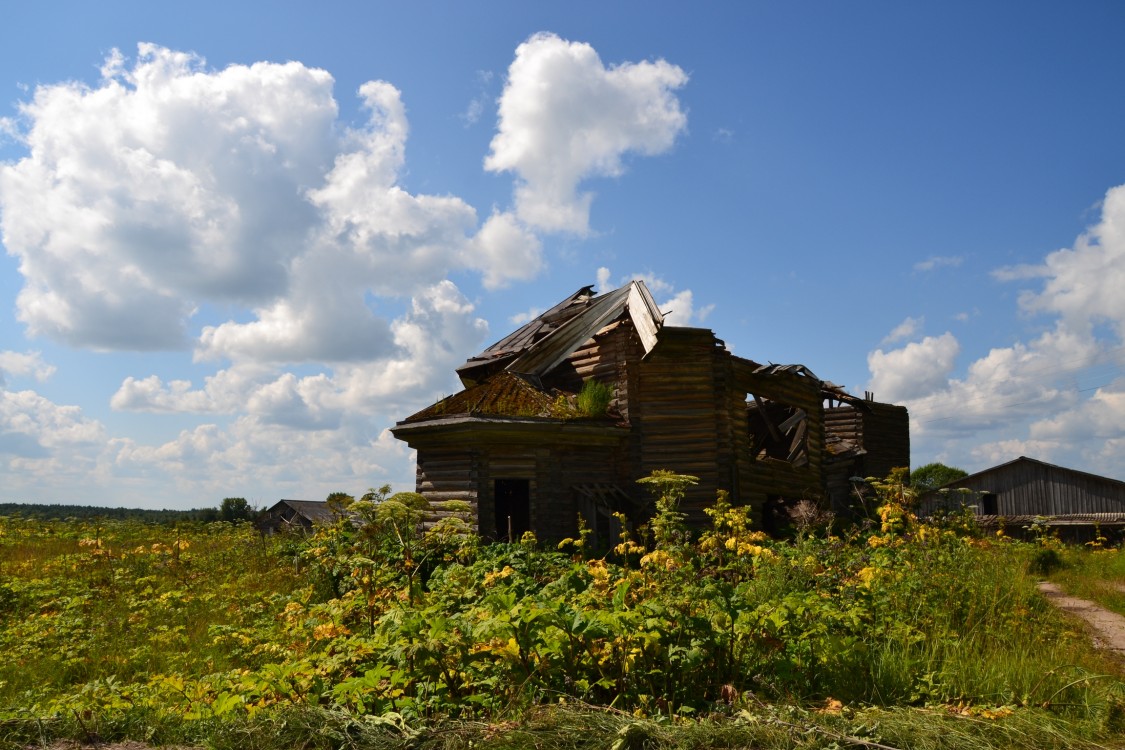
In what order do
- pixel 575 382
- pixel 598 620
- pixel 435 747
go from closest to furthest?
pixel 435 747 → pixel 598 620 → pixel 575 382

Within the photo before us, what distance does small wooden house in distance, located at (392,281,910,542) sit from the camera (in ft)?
54.0

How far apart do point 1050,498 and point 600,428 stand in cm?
2624

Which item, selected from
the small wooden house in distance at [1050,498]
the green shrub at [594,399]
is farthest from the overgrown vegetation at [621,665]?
the small wooden house in distance at [1050,498]

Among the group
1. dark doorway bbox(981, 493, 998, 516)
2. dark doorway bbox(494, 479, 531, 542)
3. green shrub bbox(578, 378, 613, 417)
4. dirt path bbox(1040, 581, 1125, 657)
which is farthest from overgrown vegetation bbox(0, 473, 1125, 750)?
dark doorway bbox(981, 493, 998, 516)

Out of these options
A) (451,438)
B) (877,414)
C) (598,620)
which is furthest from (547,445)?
(877,414)

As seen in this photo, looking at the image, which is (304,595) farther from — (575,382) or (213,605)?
(575,382)

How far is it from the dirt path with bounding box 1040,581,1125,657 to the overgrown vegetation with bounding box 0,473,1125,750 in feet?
1.78

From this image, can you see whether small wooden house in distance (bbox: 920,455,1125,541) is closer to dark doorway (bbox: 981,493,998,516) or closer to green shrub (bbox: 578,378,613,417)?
dark doorway (bbox: 981,493,998,516)

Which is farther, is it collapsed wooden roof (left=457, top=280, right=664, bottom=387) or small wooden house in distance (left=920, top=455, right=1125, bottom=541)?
small wooden house in distance (left=920, top=455, right=1125, bottom=541)

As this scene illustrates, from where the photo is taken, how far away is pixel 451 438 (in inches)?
651

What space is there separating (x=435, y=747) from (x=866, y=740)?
7.53 feet

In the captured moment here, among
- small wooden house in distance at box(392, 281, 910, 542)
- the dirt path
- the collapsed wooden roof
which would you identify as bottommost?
the dirt path

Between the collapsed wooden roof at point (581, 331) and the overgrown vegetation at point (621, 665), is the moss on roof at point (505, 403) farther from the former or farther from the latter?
the overgrown vegetation at point (621, 665)

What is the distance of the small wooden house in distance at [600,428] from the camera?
16.5m
